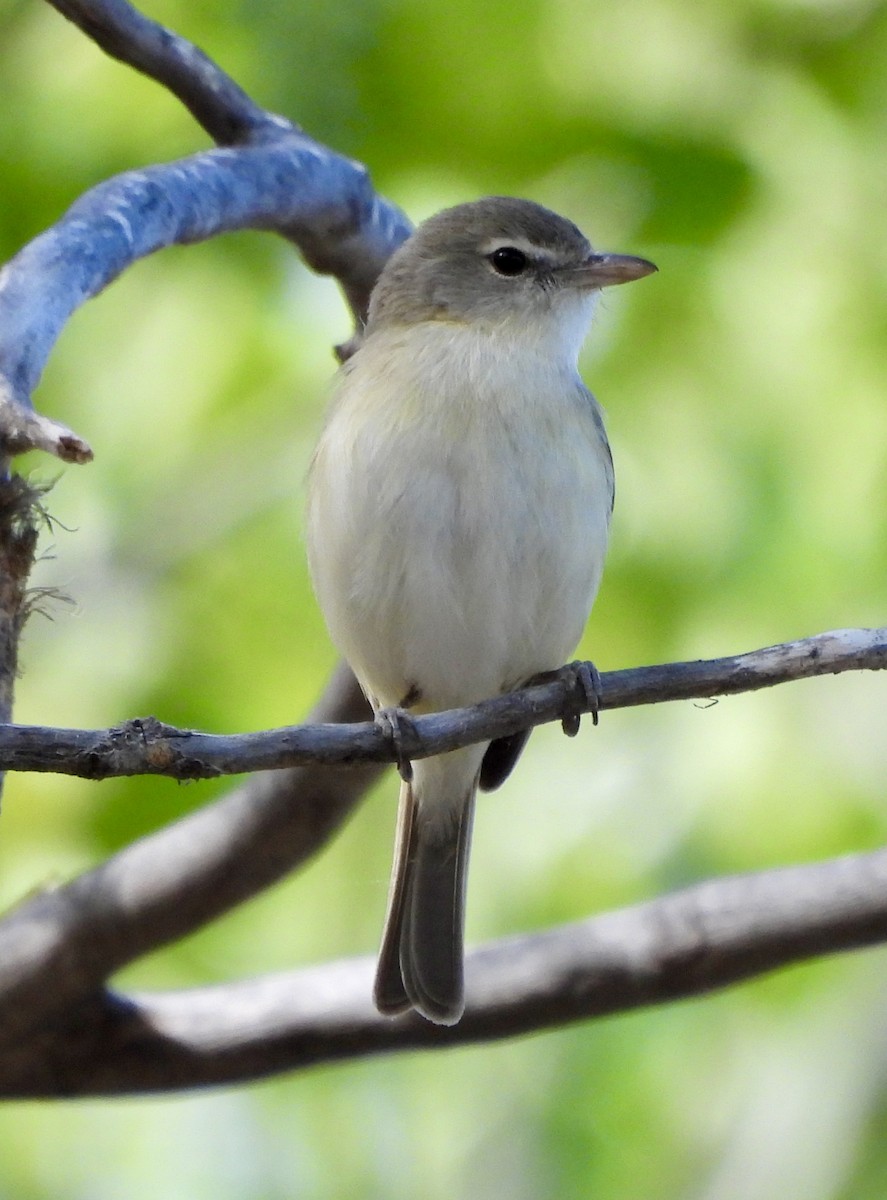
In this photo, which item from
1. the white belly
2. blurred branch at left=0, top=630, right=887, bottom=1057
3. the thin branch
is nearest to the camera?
the thin branch

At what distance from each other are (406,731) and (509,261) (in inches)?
79.0

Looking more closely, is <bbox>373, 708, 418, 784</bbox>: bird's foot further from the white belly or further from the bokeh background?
the bokeh background

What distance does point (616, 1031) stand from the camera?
4789 millimetres

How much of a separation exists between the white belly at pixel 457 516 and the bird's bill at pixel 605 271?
1.40ft

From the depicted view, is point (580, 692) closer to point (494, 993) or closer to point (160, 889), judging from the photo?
point (494, 993)

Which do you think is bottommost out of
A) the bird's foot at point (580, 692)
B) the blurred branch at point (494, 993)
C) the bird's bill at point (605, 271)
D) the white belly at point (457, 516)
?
the blurred branch at point (494, 993)

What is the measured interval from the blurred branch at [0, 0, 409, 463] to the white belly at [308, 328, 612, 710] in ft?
1.57

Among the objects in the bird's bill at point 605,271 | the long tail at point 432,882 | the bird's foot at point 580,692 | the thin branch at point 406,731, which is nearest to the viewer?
the thin branch at point 406,731

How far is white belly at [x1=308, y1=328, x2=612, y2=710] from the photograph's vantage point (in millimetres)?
3477

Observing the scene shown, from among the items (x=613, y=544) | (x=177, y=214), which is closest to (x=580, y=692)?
(x=177, y=214)

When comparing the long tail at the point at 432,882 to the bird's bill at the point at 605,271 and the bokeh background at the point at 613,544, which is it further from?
the bird's bill at the point at 605,271

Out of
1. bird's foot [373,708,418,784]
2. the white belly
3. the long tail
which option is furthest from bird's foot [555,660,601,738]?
the long tail

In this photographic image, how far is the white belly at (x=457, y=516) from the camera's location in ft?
11.4

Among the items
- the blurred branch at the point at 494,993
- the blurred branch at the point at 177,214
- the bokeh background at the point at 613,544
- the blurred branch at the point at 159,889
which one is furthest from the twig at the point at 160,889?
the blurred branch at the point at 177,214
